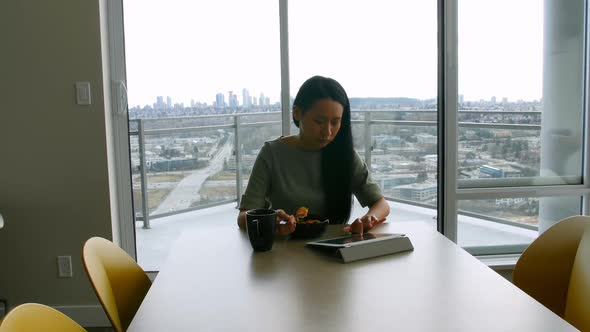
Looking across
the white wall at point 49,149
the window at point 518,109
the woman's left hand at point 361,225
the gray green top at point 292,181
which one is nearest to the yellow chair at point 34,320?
the woman's left hand at point 361,225

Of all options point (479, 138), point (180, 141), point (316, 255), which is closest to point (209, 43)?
point (180, 141)

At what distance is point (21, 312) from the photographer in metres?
1.01

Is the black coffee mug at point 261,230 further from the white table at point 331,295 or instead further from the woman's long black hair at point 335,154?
the woman's long black hair at point 335,154

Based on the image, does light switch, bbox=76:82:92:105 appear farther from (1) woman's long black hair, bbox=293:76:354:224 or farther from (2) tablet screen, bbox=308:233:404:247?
(2) tablet screen, bbox=308:233:404:247

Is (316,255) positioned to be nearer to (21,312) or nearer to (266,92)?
(21,312)

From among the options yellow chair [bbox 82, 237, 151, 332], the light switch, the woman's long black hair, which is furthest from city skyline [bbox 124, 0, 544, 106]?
yellow chair [bbox 82, 237, 151, 332]

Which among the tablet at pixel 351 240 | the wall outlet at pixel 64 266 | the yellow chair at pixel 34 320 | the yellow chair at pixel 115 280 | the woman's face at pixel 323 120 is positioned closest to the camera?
the yellow chair at pixel 34 320

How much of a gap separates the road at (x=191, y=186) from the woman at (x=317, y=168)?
100 cm

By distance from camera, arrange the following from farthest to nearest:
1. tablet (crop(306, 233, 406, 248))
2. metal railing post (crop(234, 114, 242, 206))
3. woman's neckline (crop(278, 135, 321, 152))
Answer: metal railing post (crop(234, 114, 242, 206)) → woman's neckline (crop(278, 135, 321, 152)) → tablet (crop(306, 233, 406, 248))

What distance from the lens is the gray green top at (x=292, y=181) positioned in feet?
6.63

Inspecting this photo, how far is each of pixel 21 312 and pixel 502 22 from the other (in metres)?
2.83

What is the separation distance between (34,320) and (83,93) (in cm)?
186

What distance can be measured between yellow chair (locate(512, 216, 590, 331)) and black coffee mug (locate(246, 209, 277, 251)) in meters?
0.81

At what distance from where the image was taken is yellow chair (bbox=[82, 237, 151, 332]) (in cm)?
131
